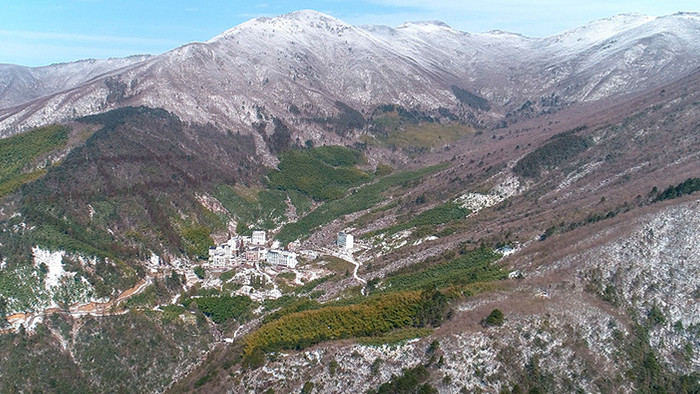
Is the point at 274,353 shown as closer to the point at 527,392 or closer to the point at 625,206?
the point at 527,392

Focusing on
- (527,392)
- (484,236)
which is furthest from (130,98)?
(527,392)

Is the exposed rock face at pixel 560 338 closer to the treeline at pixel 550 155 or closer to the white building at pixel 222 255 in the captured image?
the white building at pixel 222 255

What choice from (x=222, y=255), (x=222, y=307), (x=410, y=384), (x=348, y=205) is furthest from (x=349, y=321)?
(x=348, y=205)

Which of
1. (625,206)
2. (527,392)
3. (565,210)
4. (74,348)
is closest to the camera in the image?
(527,392)

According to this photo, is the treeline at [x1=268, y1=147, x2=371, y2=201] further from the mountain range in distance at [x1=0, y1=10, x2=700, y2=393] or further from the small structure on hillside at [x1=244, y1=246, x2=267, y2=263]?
the small structure on hillside at [x1=244, y1=246, x2=267, y2=263]

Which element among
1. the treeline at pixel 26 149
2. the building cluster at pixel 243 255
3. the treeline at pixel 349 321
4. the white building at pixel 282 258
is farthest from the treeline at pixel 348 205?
the treeline at pixel 26 149

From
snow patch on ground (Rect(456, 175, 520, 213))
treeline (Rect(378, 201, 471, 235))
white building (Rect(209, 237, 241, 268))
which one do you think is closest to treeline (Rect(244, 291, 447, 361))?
white building (Rect(209, 237, 241, 268))
